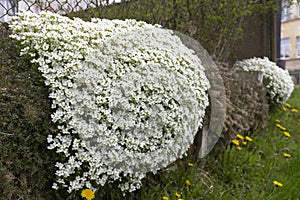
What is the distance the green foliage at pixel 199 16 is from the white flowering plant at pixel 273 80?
401 millimetres

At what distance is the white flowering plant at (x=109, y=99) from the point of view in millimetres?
1628

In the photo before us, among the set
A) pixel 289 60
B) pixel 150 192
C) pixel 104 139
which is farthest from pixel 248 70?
pixel 289 60

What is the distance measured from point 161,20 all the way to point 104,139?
203 cm

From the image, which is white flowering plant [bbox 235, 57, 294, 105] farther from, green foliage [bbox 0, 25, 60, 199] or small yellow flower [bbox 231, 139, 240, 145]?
green foliage [bbox 0, 25, 60, 199]

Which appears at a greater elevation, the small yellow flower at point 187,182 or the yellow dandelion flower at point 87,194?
the yellow dandelion flower at point 87,194

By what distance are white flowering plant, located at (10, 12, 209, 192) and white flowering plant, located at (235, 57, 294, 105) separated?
7.76 ft

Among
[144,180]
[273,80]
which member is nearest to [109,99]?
[144,180]

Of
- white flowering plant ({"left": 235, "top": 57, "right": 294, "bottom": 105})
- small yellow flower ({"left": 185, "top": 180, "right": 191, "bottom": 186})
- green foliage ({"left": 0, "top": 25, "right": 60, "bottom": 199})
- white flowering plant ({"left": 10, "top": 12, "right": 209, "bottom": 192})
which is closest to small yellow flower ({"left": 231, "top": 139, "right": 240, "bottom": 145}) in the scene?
small yellow flower ({"left": 185, "top": 180, "right": 191, "bottom": 186})

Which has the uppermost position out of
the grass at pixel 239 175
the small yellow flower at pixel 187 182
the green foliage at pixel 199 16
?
the green foliage at pixel 199 16

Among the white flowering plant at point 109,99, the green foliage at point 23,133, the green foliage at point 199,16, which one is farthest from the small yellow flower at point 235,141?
the green foliage at point 23,133

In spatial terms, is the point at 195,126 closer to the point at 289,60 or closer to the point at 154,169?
the point at 154,169

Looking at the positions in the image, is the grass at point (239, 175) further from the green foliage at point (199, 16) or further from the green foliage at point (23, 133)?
the green foliage at point (199, 16)

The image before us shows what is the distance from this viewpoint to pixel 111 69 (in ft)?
5.83

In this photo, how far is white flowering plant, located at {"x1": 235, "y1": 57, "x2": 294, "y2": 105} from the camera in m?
4.20
